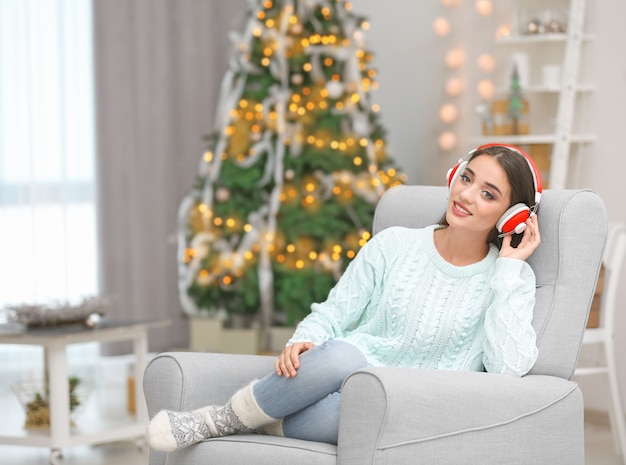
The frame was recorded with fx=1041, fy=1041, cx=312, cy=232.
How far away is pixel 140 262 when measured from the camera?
558cm

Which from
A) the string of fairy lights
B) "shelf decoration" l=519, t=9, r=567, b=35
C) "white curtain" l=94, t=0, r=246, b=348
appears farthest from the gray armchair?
"white curtain" l=94, t=0, r=246, b=348

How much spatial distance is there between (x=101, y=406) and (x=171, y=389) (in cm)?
236

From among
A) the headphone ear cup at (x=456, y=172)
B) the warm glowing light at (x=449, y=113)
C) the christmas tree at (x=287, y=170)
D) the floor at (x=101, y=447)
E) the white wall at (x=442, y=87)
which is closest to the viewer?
the headphone ear cup at (x=456, y=172)

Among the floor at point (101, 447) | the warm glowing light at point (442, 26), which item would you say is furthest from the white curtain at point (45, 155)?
the warm glowing light at point (442, 26)

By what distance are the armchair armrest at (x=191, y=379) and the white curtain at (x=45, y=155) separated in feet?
9.20

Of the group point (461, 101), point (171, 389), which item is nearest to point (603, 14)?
point (461, 101)

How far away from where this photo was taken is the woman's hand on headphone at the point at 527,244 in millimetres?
2365

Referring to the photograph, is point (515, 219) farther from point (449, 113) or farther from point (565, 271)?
point (449, 113)

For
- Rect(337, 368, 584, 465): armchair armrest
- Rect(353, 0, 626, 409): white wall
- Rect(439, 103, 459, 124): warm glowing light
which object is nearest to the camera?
Rect(337, 368, 584, 465): armchair armrest

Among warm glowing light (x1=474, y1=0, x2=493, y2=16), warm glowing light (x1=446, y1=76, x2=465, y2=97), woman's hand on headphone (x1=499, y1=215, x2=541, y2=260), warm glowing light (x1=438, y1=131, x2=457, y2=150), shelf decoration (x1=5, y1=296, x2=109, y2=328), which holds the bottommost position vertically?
shelf decoration (x1=5, y1=296, x2=109, y2=328)

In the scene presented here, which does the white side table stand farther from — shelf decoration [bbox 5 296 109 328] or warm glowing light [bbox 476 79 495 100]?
warm glowing light [bbox 476 79 495 100]

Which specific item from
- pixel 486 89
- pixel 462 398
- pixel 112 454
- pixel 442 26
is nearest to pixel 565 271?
pixel 462 398

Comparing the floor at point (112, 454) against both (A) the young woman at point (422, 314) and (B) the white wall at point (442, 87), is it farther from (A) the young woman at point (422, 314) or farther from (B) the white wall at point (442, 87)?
(A) the young woman at point (422, 314)

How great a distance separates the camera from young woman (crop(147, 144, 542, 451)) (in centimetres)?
220
